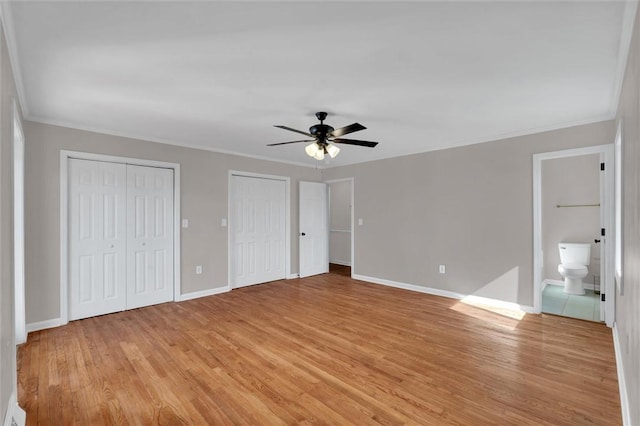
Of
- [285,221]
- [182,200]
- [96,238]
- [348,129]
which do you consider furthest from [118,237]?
[348,129]

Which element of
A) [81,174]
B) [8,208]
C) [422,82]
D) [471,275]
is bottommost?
[471,275]

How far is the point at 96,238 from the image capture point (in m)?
3.82

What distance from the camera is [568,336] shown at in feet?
10.4

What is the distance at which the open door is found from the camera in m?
6.19

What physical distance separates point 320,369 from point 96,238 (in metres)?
3.25

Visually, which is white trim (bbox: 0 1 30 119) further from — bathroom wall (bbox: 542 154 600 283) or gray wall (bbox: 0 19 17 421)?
bathroom wall (bbox: 542 154 600 283)

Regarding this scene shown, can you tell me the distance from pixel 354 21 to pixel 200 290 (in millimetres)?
4299

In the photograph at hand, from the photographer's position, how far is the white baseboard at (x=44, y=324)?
333cm

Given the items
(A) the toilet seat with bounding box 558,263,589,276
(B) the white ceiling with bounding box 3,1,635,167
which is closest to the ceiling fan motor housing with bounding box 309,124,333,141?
(B) the white ceiling with bounding box 3,1,635,167

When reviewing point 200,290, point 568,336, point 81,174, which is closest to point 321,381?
point 568,336

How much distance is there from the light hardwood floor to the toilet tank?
178cm

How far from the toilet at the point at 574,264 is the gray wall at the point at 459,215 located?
144 centimetres

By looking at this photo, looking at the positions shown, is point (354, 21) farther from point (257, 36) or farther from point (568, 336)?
point (568, 336)

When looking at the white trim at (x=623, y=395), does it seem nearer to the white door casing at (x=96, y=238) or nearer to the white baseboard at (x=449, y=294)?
the white baseboard at (x=449, y=294)
